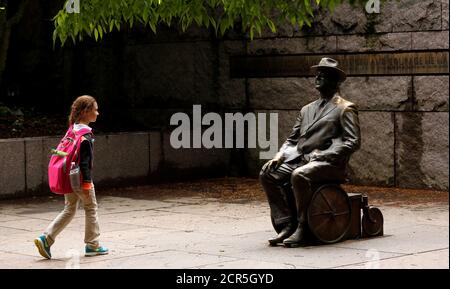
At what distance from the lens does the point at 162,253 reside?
8867mm

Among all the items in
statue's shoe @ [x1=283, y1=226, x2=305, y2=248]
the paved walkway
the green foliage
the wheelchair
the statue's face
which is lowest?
the paved walkway

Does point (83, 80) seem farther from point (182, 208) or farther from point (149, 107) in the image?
point (182, 208)

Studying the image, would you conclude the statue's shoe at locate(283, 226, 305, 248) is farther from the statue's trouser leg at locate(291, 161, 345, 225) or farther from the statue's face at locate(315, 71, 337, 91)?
the statue's face at locate(315, 71, 337, 91)

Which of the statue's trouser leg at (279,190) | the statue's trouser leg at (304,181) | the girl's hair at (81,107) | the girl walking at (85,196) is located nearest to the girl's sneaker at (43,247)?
the girl walking at (85,196)

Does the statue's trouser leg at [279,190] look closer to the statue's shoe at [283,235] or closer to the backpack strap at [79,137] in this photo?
the statue's shoe at [283,235]

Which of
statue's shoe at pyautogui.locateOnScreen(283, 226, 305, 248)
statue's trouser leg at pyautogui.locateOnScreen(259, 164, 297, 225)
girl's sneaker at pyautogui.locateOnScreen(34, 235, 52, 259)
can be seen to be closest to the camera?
girl's sneaker at pyautogui.locateOnScreen(34, 235, 52, 259)

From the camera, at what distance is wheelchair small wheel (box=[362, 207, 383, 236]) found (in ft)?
31.5

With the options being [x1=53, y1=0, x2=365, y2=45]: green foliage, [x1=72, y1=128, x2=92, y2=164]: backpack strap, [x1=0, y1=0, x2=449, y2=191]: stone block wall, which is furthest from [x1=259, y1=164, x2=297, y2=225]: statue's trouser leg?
[x1=0, y1=0, x2=449, y2=191]: stone block wall

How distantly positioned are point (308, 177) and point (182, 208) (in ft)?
12.0

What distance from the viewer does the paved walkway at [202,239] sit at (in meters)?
8.33

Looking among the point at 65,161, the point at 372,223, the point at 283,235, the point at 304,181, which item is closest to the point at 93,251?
the point at 65,161

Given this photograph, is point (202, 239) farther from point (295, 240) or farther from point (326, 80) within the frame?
point (326, 80)

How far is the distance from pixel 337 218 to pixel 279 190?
62cm

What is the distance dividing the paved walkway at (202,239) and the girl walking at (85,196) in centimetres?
17
